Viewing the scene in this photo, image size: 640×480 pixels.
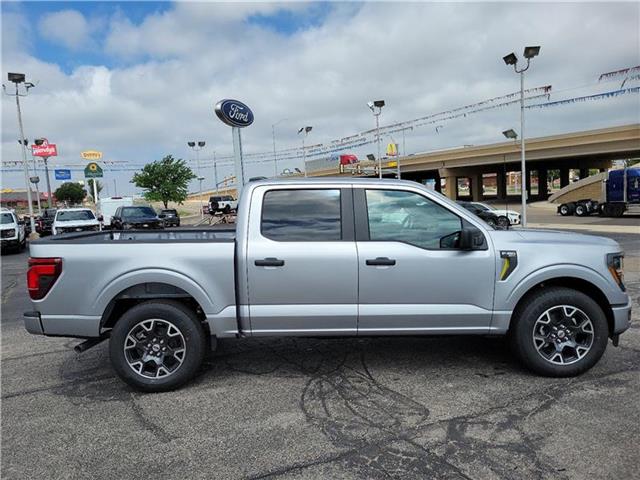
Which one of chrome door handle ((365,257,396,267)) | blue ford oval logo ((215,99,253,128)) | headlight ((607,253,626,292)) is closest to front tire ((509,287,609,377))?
headlight ((607,253,626,292))

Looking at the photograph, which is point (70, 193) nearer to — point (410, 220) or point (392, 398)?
point (410, 220)

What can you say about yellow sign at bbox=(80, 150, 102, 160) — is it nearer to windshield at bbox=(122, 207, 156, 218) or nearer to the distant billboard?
the distant billboard

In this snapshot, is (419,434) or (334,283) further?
(334,283)

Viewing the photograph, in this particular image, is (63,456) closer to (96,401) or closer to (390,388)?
(96,401)

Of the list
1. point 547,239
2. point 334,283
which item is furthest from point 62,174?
point 547,239

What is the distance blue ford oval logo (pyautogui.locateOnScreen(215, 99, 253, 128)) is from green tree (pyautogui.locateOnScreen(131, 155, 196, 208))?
3597cm

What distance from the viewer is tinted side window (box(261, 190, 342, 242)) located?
13.8 feet

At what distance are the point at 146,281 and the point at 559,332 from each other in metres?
3.73

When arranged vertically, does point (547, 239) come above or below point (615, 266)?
above

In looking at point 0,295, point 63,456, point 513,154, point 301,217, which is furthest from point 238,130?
point 513,154

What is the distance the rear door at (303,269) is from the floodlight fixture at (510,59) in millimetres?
18676

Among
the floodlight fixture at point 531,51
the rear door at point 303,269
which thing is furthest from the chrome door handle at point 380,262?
the floodlight fixture at point 531,51

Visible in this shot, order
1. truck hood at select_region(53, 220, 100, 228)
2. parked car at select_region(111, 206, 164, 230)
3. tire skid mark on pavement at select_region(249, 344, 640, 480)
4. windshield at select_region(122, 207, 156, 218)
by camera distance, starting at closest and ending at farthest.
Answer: tire skid mark on pavement at select_region(249, 344, 640, 480)
truck hood at select_region(53, 220, 100, 228)
parked car at select_region(111, 206, 164, 230)
windshield at select_region(122, 207, 156, 218)

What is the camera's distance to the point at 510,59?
1973cm
